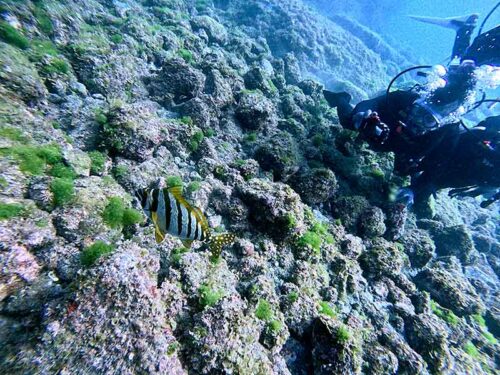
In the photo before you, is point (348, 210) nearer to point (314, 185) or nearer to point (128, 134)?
point (314, 185)

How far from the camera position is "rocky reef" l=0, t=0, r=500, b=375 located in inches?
94.7

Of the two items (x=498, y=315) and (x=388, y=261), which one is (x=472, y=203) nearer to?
(x=498, y=315)

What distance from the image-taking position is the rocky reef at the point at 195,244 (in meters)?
2.40

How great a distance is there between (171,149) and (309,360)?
422cm

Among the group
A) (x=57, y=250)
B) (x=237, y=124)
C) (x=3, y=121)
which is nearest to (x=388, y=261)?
(x=237, y=124)

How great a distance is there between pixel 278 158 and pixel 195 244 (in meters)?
Answer: 2.84

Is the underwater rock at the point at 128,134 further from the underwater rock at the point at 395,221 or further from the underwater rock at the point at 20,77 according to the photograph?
the underwater rock at the point at 395,221

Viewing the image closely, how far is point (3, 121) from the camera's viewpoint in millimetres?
3533

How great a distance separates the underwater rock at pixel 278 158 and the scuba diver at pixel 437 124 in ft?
9.38

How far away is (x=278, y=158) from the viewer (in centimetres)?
577

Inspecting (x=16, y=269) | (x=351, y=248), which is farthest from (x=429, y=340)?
(x=16, y=269)

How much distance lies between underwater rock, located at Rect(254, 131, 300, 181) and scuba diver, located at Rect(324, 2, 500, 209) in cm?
286

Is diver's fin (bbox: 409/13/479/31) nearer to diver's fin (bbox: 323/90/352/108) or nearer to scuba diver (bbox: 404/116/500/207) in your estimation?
scuba diver (bbox: 404/116/500/207)

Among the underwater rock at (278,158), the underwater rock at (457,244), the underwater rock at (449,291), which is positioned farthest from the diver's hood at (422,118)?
the underwater rock at (278,158)
